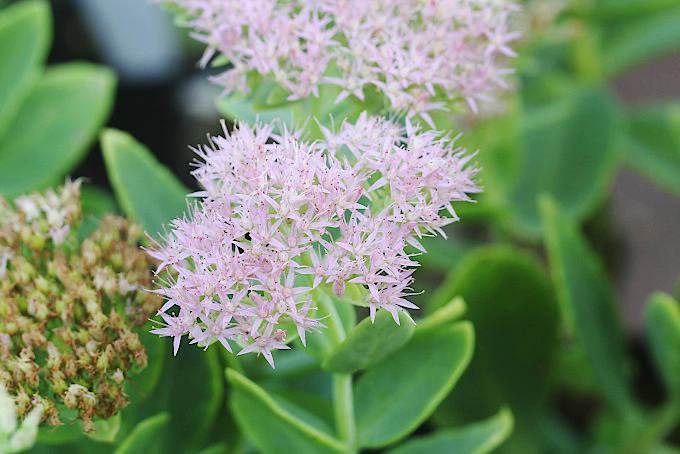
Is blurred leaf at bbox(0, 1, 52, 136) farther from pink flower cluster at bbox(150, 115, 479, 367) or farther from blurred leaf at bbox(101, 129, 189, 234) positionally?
pink flower cluster at bbox(150, 115, 479, 367)

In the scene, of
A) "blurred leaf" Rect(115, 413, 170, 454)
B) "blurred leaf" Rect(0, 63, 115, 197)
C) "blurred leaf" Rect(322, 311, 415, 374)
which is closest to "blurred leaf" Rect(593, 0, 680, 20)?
"blurred leaf" Rect(0, 63, 115, 197)

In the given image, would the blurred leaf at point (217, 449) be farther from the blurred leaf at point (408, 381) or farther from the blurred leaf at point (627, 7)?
the blurred leaf at point (627, 7)

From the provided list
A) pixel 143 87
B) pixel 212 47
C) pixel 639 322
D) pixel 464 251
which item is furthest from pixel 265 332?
pixel 143 87

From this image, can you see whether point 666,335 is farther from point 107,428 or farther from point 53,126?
point 53,126

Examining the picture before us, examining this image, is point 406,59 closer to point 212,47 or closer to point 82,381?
point 212,47

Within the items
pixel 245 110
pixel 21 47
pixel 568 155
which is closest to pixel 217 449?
pixel 245 110
